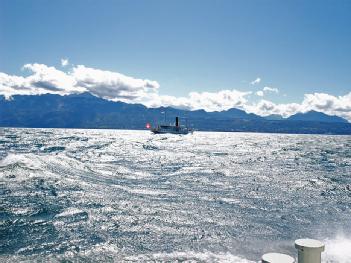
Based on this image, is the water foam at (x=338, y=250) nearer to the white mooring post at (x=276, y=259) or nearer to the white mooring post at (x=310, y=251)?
the white mooring post at (x=310, y=251)

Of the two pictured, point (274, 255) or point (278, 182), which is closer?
point (274, 255)

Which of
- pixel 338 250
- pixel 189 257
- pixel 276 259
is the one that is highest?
pixel 276 259

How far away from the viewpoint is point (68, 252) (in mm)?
17531

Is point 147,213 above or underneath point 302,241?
underneath

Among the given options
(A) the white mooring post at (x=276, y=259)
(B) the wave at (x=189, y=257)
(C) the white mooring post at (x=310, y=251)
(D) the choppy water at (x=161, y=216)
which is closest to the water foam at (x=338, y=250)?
(D) the choppy water at (x=161, y=216)

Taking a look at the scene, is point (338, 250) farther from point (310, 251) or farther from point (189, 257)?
point (310, 251)

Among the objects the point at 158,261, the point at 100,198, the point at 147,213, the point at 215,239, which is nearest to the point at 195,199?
the point at 147,213

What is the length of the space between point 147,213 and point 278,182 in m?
24.0

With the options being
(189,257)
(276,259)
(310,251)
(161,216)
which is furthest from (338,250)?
(276,259)

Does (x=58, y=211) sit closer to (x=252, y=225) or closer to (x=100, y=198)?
(x=100, y=198)

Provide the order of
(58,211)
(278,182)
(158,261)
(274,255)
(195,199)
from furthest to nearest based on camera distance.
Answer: (278,182) < (195,199) < (58,211) < (158,261) < (274,255)

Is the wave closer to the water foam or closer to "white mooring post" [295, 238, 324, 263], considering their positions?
the water foam

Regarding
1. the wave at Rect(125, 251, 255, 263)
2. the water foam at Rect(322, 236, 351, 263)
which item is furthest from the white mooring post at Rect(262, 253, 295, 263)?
the water foam at Rect(322, 236, 351, 263)

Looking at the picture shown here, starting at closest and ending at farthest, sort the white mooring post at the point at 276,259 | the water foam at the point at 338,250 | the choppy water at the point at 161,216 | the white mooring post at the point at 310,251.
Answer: the white mooring post at the point at 276,259
the white mooring post at the point at 310,251
the water foam at the point at 338,250
the choppy water at the point at 161,216
